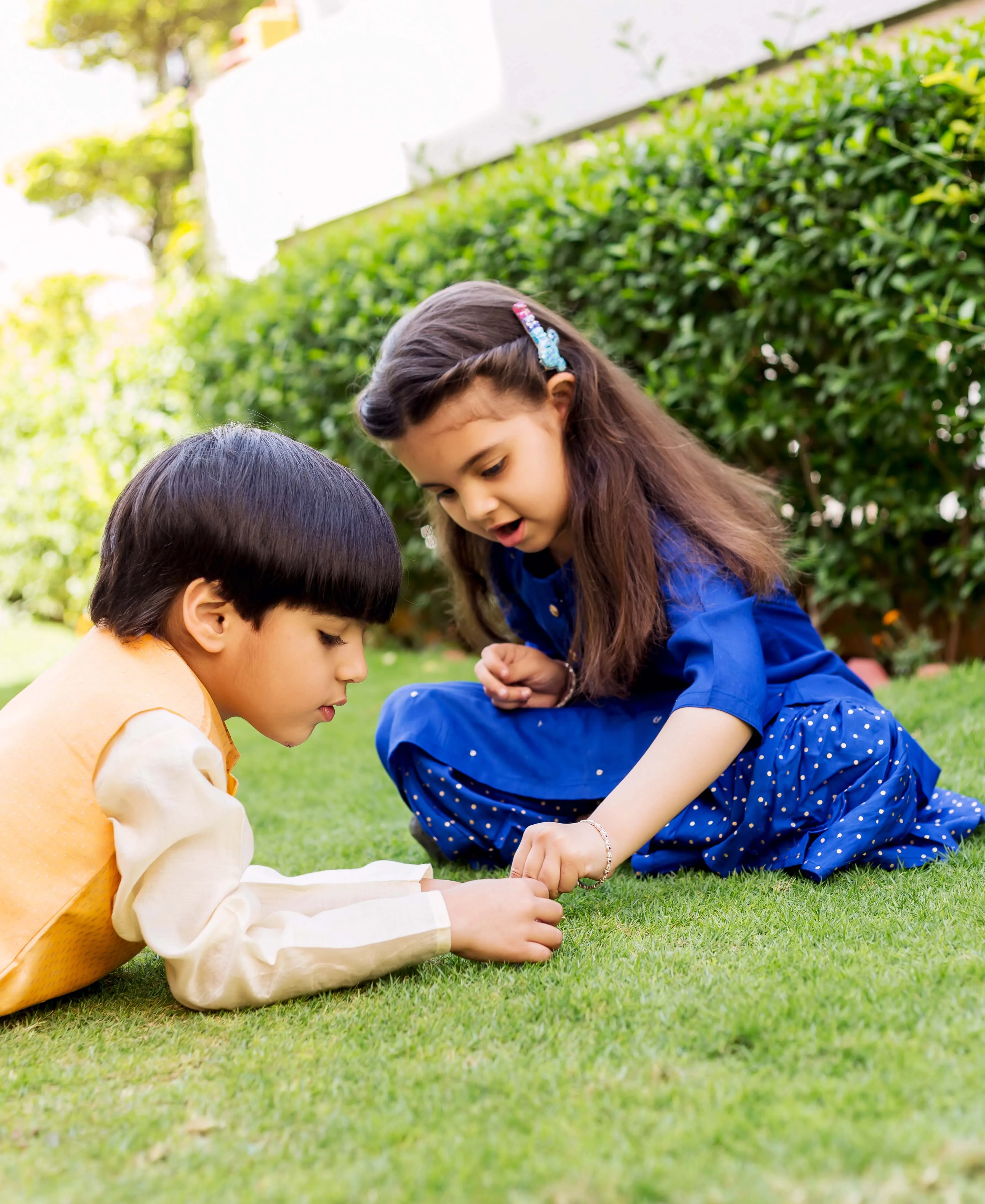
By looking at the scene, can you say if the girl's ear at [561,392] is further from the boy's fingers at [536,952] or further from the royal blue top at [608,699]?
the boy's fingers at [536,952]

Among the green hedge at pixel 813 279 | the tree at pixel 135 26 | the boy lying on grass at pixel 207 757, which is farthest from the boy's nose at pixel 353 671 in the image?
the tree at pixel 135 26

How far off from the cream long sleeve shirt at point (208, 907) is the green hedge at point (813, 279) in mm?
1737

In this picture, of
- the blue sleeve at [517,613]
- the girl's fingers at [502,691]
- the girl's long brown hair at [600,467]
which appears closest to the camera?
the girl's long brown hair at [600,467]

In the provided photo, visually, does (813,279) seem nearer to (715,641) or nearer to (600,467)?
(600,467)

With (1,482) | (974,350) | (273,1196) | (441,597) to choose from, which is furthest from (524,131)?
(273,1196)

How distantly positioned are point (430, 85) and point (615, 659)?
6062 millimetres

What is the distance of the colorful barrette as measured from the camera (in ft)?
7.69

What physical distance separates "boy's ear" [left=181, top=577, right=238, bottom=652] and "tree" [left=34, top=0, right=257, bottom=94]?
613 inches

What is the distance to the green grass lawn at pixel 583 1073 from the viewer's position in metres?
1.08

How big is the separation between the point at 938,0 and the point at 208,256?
24.0ft

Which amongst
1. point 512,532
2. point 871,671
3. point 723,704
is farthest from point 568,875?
point 871,671

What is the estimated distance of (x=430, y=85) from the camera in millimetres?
7316

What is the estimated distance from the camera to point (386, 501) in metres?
5.40

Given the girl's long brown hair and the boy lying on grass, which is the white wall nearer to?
the girl's long brown hair
